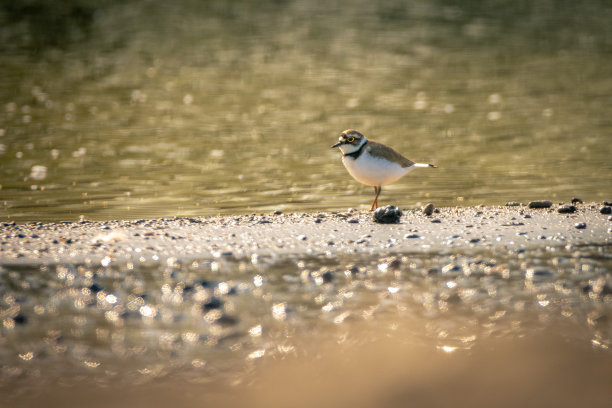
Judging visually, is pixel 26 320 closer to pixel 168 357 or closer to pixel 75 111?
pixel 168 357

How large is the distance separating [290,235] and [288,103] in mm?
12828

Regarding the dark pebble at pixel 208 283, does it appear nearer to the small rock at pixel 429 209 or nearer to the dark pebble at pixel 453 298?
the dark pebble at pixel 453 298

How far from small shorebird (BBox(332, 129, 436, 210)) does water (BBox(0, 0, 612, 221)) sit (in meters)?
1.02

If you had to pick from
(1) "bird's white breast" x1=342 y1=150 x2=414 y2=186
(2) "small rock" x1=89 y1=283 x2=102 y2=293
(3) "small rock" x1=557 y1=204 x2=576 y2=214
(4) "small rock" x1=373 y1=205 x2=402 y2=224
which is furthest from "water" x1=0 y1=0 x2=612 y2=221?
(2) "small rock" x1=89 y1=283 x2=102 y2=293

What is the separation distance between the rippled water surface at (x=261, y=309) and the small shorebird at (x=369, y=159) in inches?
96.6

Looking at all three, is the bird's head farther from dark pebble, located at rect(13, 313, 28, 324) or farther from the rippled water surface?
dark pebble, located at rect(13, 313, 28, 324)

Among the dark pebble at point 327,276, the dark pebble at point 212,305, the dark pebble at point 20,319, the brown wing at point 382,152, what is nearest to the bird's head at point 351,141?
the brown wing at point 382,152

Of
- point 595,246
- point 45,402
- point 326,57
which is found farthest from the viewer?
point 326,57

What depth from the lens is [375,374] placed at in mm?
5684

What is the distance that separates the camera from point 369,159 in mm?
10297

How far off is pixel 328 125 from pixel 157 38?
18.1m

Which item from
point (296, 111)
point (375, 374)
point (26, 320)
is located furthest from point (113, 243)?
point (296, 111)

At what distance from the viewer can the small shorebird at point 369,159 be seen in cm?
1032

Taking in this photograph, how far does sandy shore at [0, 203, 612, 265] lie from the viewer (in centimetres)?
833
